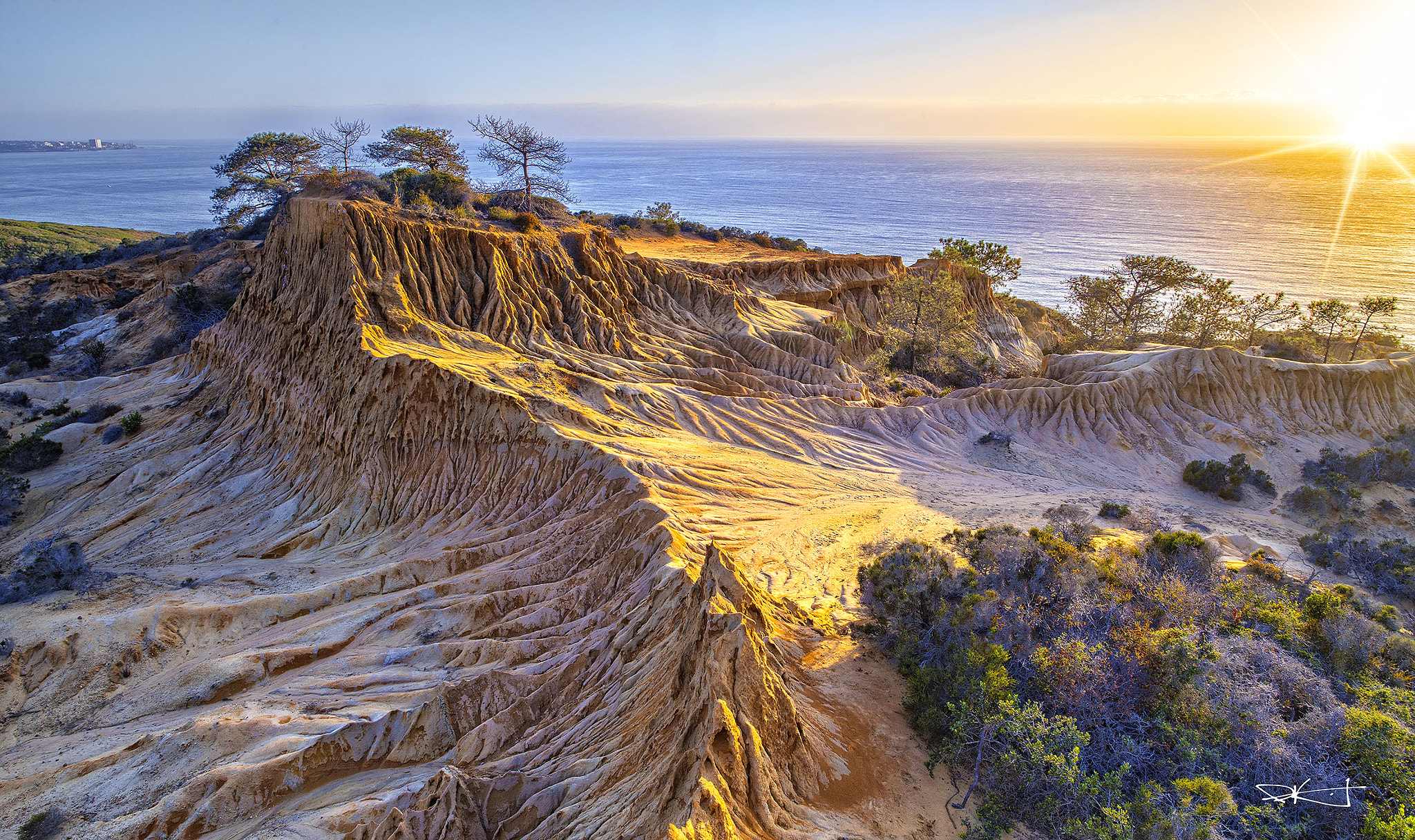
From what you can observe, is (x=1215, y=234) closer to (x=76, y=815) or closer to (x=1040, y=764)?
(x=1040, y=764)

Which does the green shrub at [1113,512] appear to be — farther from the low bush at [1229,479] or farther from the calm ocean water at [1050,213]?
the calm ocean water at [1050,213]

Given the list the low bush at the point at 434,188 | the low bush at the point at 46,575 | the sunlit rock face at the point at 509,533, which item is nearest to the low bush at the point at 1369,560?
the sunlit rock face at the point at 509,533

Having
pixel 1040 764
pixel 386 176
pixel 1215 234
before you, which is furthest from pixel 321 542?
pixel 1215 234

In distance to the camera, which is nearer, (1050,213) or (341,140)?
(341,140)

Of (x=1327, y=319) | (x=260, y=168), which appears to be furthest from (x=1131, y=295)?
(x=260, y=168)

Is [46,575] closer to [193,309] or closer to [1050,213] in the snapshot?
[193,309]

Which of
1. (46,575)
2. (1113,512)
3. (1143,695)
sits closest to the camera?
(1143,695)

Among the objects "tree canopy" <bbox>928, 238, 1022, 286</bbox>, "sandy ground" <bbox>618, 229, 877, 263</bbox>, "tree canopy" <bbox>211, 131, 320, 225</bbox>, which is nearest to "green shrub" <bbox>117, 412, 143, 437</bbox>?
"tree canopy" <bbox>211, 131, 320, 225</bbox>
